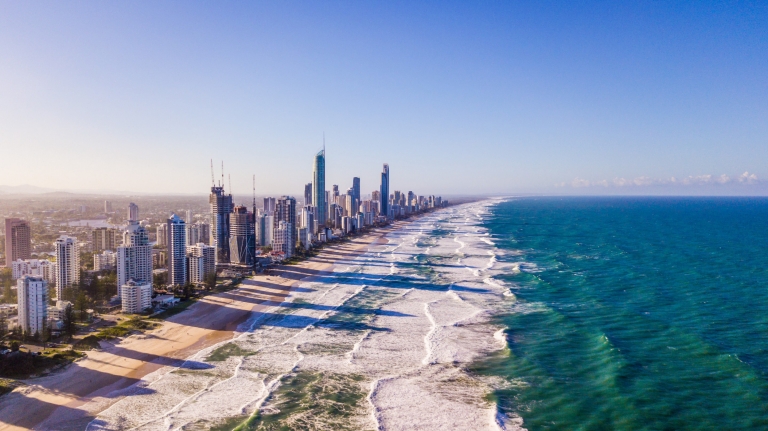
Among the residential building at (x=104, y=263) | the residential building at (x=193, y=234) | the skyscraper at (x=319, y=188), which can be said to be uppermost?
the skyscraper at (x=319, y=188)

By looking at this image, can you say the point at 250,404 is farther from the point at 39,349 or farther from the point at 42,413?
the point at 39,349

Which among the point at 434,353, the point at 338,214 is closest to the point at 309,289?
the point at 434,353

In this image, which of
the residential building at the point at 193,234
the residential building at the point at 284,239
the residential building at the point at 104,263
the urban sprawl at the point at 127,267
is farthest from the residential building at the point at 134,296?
the residential building at the point at 193,234

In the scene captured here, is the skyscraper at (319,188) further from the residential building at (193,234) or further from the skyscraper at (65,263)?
the skyscraper at (65,263)

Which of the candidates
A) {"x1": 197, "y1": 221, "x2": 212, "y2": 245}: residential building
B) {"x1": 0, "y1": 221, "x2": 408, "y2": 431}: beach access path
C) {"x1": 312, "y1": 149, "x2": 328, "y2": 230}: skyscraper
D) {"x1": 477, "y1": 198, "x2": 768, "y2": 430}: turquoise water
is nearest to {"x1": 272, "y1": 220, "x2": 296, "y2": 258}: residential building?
{"x1": 197, "y1": 221, "x2": 212, "y2": 245}: residential building

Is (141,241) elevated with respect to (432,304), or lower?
elevated

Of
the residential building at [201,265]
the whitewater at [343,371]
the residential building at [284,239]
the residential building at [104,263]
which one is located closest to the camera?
the whitewater at [343,371]
